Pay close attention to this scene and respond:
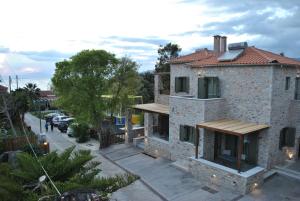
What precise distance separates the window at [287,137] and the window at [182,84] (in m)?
7.75

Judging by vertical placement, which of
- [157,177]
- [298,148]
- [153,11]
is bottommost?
[157,177]

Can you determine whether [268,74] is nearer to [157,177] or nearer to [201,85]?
[201,85]

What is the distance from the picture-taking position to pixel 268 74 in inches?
597

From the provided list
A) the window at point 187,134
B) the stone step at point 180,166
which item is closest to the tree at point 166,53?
the window at point 187,134

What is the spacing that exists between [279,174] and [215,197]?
4944mm

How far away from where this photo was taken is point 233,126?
50.5 ft

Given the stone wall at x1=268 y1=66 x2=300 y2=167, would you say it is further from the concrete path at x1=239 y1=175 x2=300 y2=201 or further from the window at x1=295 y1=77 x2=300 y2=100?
the concrete path at x1=239 y1=175 x2=300 y2=201

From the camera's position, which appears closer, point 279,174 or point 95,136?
point 279,174

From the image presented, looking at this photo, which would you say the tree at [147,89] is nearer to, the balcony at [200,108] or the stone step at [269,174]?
the balcony at [200,108]

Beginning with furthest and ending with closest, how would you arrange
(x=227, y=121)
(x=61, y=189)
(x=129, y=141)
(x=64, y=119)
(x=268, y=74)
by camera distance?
(x=64, y=119)
(x=129, y=141)
(x=227, y=121)
(x=268, y=74)
(x=61, y=189)

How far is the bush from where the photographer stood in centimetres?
2752

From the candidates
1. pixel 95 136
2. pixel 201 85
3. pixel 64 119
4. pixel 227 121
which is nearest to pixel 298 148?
pixel 227 121

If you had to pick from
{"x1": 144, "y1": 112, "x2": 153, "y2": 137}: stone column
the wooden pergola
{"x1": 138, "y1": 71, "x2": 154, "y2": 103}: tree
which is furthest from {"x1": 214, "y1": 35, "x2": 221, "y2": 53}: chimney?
{"x1": 138, "y1": 71, "x2": 154, "y2": 103}: tree

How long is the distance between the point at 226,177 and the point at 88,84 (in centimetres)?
1395
